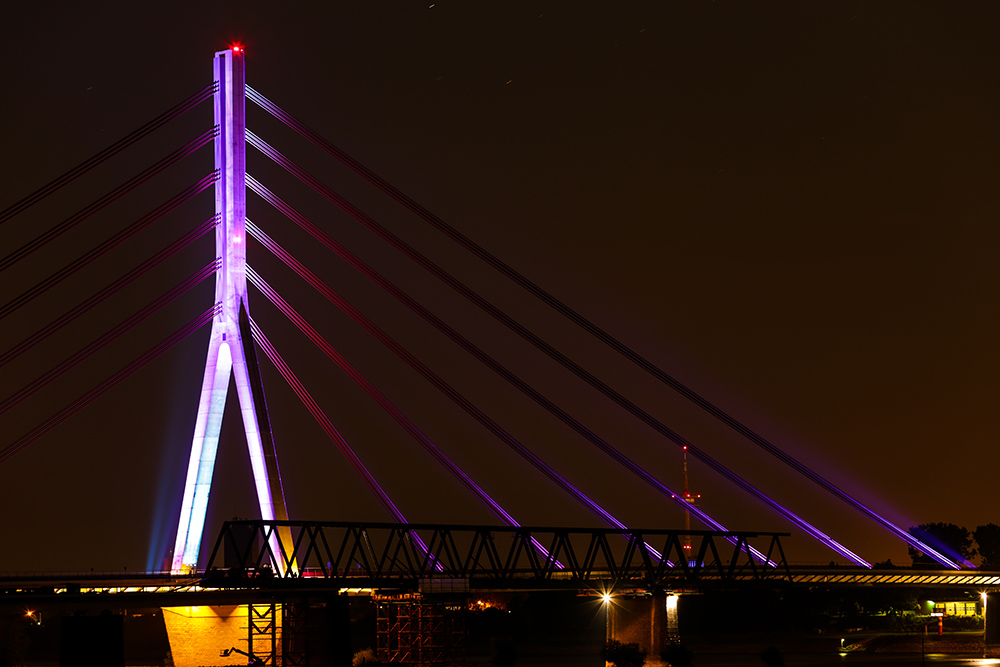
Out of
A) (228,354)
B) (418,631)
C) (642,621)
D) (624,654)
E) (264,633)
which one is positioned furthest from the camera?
(642,621)

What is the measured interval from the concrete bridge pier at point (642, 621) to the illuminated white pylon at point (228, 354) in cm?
2535

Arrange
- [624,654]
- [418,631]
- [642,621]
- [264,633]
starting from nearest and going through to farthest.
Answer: [264,633], [418,631], [624,654], [642,621]

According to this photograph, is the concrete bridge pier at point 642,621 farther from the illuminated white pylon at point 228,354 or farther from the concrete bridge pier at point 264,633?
the illuminated white pylon at point 228,354

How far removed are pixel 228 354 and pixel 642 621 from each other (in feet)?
106

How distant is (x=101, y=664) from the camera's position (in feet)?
146

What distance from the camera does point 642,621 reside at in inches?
3110

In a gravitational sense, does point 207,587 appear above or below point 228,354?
below

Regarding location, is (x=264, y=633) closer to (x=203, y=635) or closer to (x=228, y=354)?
(x=203, y=635)

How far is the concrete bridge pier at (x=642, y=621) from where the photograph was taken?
77.6 m

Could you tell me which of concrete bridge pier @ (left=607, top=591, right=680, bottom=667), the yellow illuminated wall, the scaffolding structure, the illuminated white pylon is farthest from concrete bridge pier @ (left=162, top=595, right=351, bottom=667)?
concrete bridge pier @ (left=607, top=591, right=680, bottom=667)

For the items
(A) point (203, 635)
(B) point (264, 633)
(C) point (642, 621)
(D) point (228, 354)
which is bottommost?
(A) point (203, 635)

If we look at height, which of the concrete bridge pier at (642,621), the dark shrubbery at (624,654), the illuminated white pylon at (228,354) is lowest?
the dark shrubbery at (624,654)

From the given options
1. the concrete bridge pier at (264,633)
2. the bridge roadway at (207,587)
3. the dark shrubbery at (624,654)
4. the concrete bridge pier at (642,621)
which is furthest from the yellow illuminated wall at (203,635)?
the concrete bridge pier at (642,621)

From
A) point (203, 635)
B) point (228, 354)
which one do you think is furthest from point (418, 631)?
point (228, 354)
